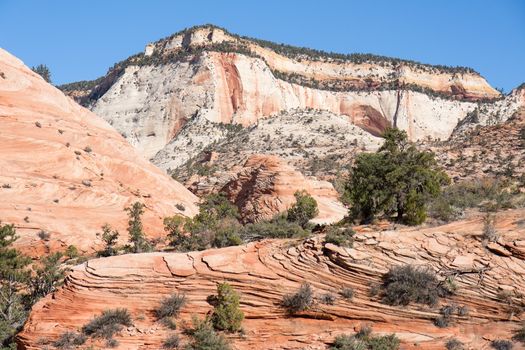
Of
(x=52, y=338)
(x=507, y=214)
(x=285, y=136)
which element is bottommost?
(x=52, y=338)

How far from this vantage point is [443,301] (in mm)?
19875

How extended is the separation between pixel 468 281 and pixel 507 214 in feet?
13.6

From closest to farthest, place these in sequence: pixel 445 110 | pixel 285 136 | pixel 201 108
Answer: pixel 285 136, pixel 201 108, pixel 445 110

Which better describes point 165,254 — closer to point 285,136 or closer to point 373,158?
point 373,158

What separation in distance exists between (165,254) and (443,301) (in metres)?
10.4

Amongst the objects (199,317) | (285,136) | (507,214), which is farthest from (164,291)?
(285,136)

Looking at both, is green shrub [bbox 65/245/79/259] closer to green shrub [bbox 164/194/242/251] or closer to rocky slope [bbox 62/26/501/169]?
green shrub [bbox 164/194/242/251]

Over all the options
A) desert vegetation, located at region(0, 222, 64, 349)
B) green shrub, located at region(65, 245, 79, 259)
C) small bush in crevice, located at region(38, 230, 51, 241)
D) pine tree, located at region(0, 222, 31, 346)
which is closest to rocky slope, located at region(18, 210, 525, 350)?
pine tree, located at region(0, 222, 31, 346)

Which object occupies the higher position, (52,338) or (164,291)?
(164,291)

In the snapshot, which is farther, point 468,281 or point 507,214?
point 507,214

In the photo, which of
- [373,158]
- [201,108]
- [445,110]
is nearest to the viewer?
[373,158]

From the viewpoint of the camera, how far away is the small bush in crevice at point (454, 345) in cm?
1839

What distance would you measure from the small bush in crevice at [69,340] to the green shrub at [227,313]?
4.46m

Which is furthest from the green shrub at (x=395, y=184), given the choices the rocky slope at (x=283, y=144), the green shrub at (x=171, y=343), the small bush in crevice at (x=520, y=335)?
the rocky slope at (x=283, y=144)
